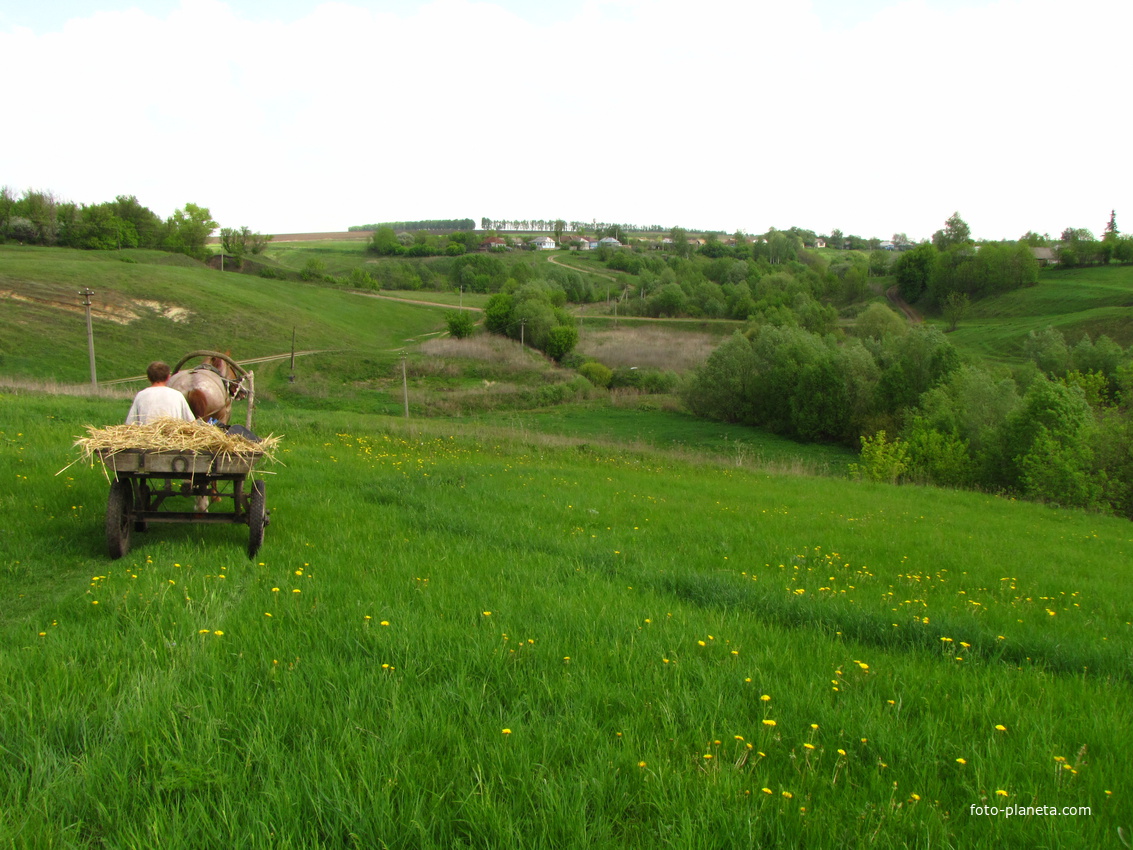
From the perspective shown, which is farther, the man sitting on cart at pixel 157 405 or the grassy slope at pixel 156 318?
the grassy slope at pixel 156 318

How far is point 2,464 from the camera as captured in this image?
10852 mm

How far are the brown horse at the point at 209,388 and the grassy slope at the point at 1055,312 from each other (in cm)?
8742

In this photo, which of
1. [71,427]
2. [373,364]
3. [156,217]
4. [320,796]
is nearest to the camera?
[320,796]

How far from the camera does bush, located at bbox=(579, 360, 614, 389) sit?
267 feet

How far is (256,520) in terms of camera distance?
741cm

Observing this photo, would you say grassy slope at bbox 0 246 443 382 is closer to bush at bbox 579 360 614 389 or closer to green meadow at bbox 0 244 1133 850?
bush at bbox 579 360 614 389

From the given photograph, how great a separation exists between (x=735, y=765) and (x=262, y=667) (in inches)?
118

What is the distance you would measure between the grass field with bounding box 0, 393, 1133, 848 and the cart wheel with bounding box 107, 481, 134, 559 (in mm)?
230

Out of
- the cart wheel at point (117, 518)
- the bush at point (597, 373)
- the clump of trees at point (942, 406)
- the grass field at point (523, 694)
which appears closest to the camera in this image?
the grass field at point (523, 694)

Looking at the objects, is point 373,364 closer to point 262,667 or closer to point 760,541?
point 760,541

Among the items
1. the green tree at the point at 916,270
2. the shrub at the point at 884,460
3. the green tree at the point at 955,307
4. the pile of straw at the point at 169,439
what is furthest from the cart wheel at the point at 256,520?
the green tree at the point at 916,270

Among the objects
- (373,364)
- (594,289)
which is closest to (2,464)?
(373,364)

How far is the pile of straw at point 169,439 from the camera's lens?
6703 millimetres

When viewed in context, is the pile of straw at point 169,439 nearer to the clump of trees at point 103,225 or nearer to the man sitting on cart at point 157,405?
the man sitting on cart at point 157,405
